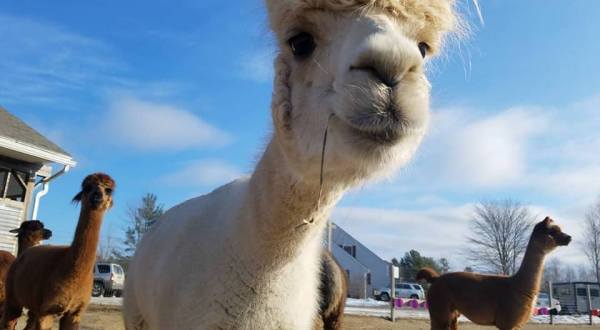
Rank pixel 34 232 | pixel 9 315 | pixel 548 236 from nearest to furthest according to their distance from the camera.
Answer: pixel 9 315, pixel 34 232, pixel 548 236

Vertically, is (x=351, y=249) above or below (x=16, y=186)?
above

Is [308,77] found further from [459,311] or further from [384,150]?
[459,311]

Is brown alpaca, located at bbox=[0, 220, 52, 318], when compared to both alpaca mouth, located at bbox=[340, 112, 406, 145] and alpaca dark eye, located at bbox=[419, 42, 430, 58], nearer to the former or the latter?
alpaca dark eye, located at bbox=[419, 42, 430, 58]

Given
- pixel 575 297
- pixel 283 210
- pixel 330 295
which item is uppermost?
pixel 283 210

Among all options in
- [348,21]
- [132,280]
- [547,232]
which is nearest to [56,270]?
[132,280]

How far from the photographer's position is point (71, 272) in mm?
7664

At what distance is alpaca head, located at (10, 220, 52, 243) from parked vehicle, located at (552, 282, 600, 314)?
117 feet

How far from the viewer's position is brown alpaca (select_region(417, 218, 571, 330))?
1054 centimetres

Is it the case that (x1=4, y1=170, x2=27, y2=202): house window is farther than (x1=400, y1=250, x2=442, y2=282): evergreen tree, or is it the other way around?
(x1=400, y1=250, x2=442, y2=282): evergreen tree

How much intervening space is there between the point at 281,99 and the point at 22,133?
18.5m

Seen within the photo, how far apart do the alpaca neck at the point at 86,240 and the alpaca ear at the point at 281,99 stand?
243 inches

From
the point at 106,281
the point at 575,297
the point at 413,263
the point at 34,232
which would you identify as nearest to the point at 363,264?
the point at 413,263

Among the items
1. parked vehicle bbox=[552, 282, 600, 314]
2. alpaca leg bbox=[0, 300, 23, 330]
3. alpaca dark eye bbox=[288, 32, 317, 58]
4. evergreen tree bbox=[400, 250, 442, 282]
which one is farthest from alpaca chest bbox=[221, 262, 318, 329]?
evergreen tree bbox=[400, 250, 442, 282]

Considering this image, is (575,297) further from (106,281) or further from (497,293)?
(106,281)
